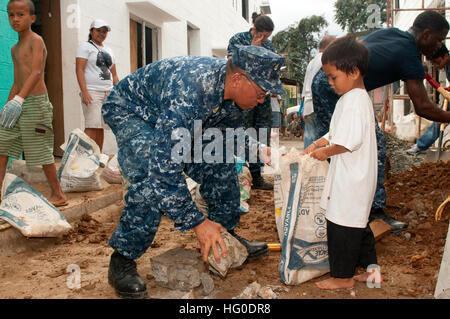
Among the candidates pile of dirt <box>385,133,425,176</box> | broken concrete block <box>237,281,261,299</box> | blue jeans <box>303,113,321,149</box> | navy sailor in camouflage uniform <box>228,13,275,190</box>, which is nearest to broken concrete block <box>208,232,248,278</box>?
broken concrete block <box>237,281,261,299</box>

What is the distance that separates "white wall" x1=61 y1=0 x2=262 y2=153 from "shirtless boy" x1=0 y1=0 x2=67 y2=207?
6.98 ft

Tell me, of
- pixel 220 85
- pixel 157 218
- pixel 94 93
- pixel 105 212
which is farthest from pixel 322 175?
pixel 94 93

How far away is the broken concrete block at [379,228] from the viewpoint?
8.49ft

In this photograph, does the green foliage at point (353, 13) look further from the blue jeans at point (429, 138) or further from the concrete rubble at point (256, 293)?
the concrete rubble at point (256, 293)

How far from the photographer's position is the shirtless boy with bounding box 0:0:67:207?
10.2 feet

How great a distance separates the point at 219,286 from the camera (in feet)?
7.23

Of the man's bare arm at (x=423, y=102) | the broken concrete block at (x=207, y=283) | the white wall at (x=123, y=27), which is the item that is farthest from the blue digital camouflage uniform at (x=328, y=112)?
the white wall at (x=123, y=27)

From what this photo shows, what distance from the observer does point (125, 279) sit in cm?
205

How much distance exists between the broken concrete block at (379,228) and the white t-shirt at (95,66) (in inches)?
131

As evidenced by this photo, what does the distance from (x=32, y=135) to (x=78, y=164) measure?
24.3 inches

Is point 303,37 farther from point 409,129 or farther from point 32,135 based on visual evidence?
point 32,135

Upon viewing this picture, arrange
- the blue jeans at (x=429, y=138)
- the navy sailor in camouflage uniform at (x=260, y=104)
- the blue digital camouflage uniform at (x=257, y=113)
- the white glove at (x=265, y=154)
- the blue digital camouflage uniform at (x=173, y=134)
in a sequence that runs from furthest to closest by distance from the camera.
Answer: the blue jeans at (x=429, y=138) < the blue digital camouflage uniform at (x=257, y=113) < the navy sailor in camouflage uniform at (x=260, y=104) < the white glove at (x=265, y=154) < the blue digital camouflage uniform at (x=173, y=134)

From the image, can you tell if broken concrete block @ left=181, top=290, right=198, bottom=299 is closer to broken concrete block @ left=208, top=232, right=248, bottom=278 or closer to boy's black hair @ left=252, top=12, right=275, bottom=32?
broken concrete block @ left=208, top=232, right=248, bottom=278

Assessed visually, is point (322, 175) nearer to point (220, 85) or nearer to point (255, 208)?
point (220, 85)
